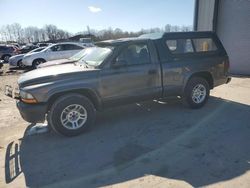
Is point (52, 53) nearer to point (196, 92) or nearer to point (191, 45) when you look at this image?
point (191, 45)

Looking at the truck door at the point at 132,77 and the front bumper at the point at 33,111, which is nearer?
the front bumper at the point at 33,111

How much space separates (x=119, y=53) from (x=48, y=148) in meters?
2.35

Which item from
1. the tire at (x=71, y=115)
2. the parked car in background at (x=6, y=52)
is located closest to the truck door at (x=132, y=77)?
the tire at (x=71, y=115)

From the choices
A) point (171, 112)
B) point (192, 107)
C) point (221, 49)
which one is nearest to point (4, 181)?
point (171, 112)

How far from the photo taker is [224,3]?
41.1 ft

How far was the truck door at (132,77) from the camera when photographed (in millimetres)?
5195

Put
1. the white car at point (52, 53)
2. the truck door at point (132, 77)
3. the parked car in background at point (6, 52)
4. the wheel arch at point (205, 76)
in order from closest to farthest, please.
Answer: the truck door at point (132, 77), the wheel arch at point (205, 76), the white car at point (52, 53), the parked car in background at point (6, 52)

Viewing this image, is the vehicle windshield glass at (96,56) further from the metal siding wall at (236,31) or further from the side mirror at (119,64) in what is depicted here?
the metal siding wall at (236,31)

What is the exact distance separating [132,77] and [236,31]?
9.12m

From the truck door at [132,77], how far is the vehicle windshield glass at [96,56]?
0.23 meters

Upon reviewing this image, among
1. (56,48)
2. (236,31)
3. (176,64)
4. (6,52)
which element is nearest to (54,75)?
(176,64)

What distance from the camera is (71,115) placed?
5.00 meters

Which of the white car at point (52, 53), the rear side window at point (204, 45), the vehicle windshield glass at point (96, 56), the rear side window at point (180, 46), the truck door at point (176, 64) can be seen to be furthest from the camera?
the white car at point (52, 53)

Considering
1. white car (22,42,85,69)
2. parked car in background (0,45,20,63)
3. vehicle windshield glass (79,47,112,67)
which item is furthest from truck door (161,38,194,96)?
parked car in background (0,45,20,63)
